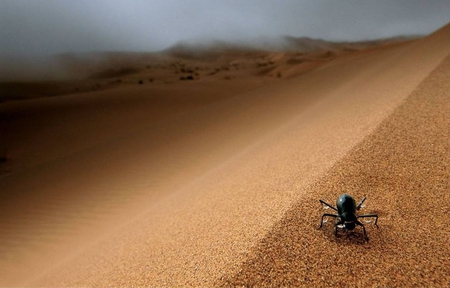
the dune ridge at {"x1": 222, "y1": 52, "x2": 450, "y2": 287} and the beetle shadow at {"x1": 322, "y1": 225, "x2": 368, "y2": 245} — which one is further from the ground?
the beetle shadow at {"x1": 322, "y1": 225, "x2": 368, "y2": 245}

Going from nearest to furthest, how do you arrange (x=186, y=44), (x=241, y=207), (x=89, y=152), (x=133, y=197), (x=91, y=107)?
(x=241, y=207) < (x=133, y=197) < (x=89, y=152) < (x=91, y=107) < (x=186, y=44)

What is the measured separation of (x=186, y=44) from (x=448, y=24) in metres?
72.6

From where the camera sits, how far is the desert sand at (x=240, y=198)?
140 cm

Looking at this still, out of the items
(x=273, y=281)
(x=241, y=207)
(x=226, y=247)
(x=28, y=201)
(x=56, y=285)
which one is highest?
(x=273, y=281)

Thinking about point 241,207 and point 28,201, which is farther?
point 28,201

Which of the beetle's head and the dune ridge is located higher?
the beetle's head

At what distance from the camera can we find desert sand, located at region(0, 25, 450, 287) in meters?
1.40

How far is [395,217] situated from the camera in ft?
5.20

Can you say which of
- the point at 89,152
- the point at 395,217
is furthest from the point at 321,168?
the point at 89,152

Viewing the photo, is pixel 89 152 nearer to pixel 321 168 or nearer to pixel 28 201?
pixel 28 201

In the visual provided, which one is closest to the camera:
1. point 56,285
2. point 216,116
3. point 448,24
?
point 56,285

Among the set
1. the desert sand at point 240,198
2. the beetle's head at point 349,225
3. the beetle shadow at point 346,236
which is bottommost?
the desert sand at point 240,198

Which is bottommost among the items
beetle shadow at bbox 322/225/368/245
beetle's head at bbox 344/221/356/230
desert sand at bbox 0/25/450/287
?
desert sand at bbox 0/25/450/287

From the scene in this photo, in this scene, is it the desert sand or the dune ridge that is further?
the desert sand
